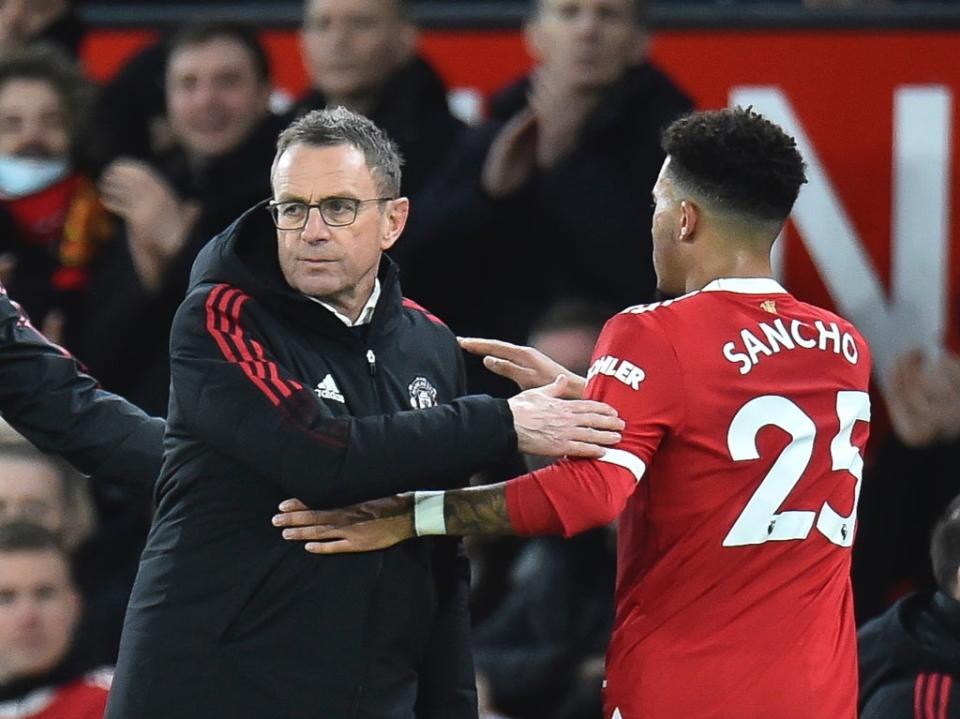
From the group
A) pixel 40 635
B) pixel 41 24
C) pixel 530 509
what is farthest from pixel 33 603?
pixel 41 24

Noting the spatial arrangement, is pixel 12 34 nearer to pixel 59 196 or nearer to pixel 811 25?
pixel 59 196

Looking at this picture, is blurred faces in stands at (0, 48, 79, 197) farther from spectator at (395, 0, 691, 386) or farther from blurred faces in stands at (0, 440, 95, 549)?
spectator at (395, 0, 691, 386)

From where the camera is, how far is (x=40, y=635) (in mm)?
4656

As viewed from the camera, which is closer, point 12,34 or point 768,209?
point 768,209

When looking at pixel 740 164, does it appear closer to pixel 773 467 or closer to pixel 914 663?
pixel 773 467

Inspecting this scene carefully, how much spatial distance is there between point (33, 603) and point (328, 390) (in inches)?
58.2

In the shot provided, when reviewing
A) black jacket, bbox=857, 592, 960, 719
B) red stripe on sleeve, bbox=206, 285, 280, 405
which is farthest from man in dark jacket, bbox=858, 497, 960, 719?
red stripe on sleeve, bbox=206, 285, 280, 405

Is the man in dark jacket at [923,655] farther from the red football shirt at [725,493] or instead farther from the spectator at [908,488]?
the spectator at [908,488]

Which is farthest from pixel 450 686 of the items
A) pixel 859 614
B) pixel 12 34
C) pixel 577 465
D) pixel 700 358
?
pixel 12 34

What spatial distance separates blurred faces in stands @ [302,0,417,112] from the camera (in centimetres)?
600

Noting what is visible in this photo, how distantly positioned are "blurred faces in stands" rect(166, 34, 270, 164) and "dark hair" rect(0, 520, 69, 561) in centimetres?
164

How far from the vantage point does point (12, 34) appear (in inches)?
267

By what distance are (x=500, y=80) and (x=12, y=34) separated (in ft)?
5.56

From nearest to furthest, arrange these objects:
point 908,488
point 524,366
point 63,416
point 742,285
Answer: point 742,285
point 524,366
point 63,416
point 908,488
